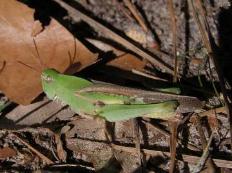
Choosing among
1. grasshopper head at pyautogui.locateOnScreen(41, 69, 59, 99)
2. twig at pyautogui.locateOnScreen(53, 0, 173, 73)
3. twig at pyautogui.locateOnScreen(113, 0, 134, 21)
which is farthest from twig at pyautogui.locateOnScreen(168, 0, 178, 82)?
grasshopper head at pyautogui.locateOnScreen(41, 69, 59, 99)

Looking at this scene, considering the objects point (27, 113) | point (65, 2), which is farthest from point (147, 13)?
point (27, 113)

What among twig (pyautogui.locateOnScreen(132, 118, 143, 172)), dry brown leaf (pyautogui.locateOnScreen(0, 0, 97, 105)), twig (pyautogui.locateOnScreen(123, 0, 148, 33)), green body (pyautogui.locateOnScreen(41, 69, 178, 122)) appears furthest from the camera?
twig (pyautogui.locateOnScreen(123, 0, 148, 33))

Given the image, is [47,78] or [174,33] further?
[174,33]

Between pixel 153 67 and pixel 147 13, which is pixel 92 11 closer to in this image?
pixel 147 13

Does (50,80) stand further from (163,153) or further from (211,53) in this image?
(211,53)

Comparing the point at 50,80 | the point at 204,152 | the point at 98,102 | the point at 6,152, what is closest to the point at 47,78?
the point at 50,80

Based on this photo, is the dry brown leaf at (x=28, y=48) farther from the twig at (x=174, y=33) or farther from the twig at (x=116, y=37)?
the twig at (x=174, y=33)

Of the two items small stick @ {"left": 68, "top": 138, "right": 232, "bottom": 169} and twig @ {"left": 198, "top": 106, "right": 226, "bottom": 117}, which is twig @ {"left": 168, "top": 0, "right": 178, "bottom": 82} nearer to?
twig @ {"left": 198, "top": 106, "right": 226, "bottom": 117}
